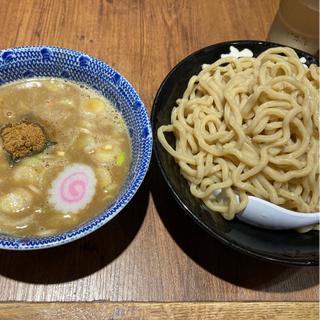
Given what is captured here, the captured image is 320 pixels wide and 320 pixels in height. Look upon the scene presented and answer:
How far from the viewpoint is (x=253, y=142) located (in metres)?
1.25

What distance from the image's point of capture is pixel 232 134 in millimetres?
1249

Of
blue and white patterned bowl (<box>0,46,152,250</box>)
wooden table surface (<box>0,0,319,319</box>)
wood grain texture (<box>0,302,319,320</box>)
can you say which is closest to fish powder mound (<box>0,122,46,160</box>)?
blue and white patterned bowl (<box>0,46,152,250</box>)

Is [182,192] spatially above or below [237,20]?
below

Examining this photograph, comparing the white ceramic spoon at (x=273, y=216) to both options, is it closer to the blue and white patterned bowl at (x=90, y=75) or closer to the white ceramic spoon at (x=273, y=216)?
the white ceramic spoon at (x=273, y=216)

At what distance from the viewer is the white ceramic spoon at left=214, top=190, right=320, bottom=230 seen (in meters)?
1.10

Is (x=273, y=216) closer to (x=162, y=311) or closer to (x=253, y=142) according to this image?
(x=253, y=142)

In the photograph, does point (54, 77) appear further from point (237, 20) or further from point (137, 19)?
point (237, 20)

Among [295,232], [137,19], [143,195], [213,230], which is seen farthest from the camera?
[137,19]

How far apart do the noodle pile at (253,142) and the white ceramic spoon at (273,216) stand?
3cm

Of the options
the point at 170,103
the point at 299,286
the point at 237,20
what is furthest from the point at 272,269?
the point at 237,20

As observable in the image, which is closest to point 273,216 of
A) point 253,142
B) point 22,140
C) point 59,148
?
point 253,142

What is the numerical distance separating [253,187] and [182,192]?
244 millimetres

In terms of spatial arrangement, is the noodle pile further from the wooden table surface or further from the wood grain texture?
the wood grain texture

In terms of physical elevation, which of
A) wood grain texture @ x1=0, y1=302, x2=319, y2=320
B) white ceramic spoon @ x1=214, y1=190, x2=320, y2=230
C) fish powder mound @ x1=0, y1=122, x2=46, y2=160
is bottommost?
wood grain texture @ x1=0, y1=302, x2=319, y2=320
